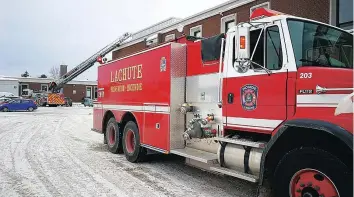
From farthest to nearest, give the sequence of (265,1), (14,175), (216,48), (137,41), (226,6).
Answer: (137,41) → (226,6) → (265,1) → (14,175) → (216,48)

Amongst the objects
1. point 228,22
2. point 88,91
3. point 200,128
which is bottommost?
point 200,128

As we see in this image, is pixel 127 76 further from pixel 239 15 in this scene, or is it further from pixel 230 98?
pixel 239 15

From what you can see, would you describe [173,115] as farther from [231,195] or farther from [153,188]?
[231,195]

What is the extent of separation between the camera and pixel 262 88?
470 centimetres

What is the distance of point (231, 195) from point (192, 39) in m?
3.11

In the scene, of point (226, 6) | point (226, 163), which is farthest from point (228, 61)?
point (226, 6)

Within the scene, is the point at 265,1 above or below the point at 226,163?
above

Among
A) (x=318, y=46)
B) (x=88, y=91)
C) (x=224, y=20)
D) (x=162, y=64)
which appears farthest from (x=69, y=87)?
(x=318, y=46)

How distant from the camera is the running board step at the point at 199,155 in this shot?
553 cm

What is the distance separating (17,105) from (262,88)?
116 feet

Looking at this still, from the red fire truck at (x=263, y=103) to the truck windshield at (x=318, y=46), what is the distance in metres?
0.01

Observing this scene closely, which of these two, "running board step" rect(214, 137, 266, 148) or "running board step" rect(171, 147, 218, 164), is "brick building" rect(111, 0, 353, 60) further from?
"running board step" rect(214, 137, 266, 148)

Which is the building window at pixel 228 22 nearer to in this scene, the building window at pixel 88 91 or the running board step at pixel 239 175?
the running board step at pixel 239 175

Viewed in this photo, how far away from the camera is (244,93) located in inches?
197
